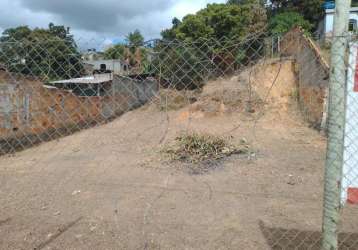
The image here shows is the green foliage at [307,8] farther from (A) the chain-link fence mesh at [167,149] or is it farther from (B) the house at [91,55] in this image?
(B) the house at [91,55]

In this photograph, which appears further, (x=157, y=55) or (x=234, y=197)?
(x=234, y=197)

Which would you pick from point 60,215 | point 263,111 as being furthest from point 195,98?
point 60,215

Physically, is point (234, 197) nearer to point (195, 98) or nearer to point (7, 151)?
point (7, 151)

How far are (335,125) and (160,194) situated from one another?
335cm

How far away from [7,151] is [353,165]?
7.34m

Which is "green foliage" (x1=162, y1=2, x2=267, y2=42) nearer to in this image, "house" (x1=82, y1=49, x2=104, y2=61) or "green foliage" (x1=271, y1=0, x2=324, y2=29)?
"green foliage" (x1=271, y1=0, x2=324, y2=29)

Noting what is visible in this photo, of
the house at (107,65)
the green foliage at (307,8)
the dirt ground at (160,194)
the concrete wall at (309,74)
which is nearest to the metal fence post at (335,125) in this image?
the dirt ground at (160,194)

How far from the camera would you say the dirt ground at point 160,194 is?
3047 mm

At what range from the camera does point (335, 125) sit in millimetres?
1639

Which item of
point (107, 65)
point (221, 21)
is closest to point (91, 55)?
point (107, 65)

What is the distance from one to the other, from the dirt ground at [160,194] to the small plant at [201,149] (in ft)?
0.88

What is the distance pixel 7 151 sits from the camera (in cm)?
761

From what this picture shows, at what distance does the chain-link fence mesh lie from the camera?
9.89 ft

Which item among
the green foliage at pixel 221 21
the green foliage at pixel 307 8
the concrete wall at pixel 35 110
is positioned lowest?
the concrete wall at pixel 35 110
